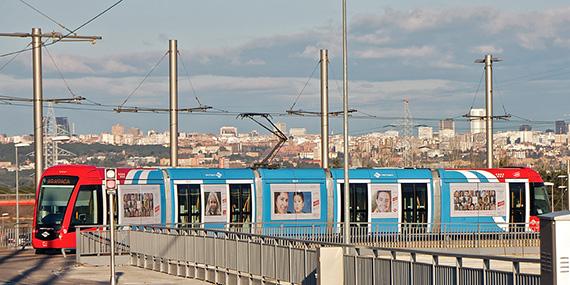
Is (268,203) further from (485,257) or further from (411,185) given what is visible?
(485,257)

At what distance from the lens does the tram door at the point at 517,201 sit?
156 feet

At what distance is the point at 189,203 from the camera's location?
42.8m

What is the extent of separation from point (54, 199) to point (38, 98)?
4534 millimetres

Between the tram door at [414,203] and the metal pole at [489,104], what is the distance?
13406 mm

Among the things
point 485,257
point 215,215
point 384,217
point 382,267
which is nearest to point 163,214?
point 215,215

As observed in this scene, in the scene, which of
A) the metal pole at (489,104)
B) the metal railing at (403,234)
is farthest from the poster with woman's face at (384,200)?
the metal pole at (489,104)

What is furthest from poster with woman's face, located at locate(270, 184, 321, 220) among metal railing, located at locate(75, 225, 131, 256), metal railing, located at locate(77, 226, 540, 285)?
metal railing, located at locate(75, 225, 131, 256)

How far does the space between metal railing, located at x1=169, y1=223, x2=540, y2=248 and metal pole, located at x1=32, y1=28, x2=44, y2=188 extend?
23.0ft

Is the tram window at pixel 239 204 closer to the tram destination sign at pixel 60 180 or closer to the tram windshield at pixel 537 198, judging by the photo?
the tram destination sign at pixel 60 180

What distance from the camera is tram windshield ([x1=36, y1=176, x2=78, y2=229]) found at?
41469 mm

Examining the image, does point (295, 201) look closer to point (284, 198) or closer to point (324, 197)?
point (284, 198)

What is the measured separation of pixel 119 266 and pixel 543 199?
2053 centimetres

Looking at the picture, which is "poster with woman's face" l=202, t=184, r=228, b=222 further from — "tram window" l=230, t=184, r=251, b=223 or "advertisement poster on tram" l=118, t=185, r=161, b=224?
"advertisement poster on tram" l=118, t=185, r=161, b=224

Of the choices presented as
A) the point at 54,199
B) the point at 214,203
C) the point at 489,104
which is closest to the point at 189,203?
the point at 214,203
